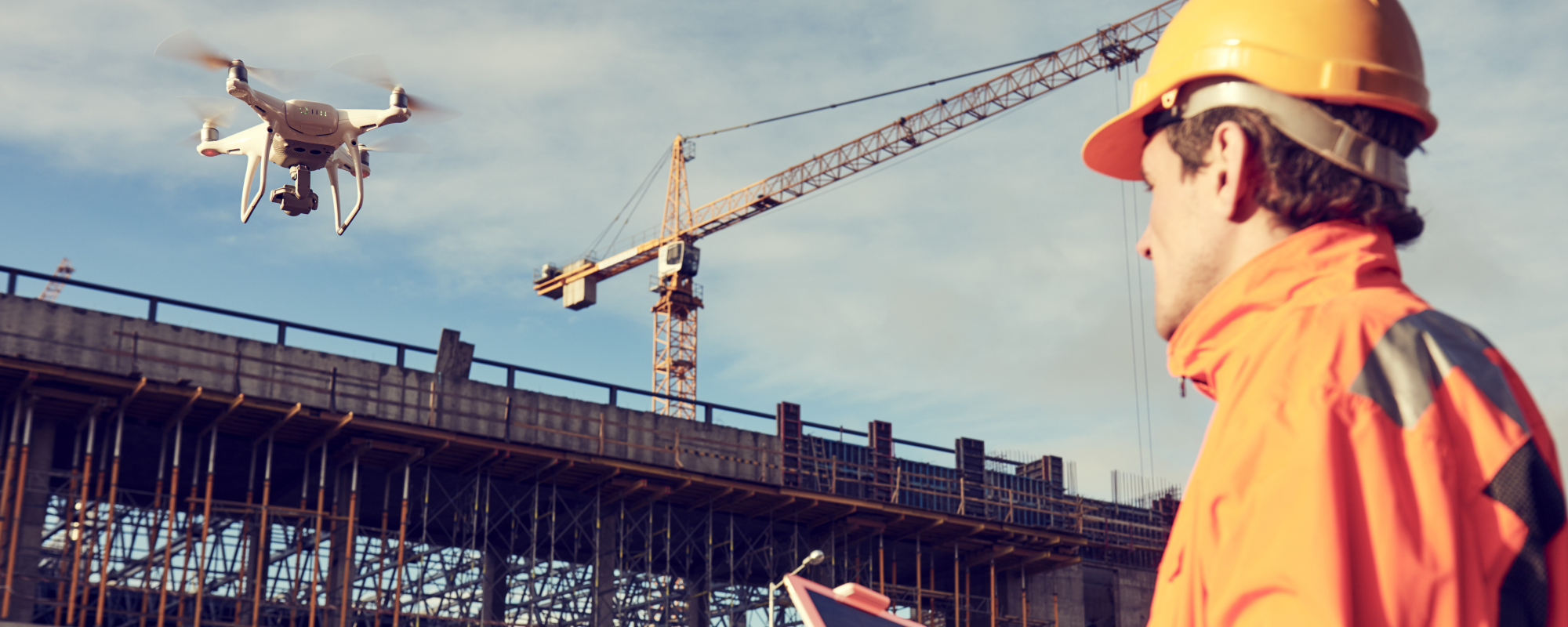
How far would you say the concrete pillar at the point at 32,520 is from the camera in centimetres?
3450

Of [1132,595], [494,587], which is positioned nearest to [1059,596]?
[1132,595]

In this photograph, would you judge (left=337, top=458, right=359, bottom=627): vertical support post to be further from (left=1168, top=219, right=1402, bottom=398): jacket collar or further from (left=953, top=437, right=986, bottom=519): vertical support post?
Answer: (left=1168, top=219, right=1402, bottom=398): jacket collar

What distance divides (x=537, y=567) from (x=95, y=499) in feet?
43.2

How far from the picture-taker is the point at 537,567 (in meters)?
44.9

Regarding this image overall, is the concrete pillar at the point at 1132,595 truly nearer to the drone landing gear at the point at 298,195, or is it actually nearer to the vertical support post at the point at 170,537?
the vertical support post at the point at 170,537

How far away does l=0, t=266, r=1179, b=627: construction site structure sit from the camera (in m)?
36.9

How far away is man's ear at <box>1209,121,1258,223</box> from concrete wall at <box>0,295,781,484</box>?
127ft

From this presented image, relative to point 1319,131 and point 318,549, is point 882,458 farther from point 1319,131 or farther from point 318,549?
point 1319,131

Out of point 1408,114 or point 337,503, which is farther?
point 337,503

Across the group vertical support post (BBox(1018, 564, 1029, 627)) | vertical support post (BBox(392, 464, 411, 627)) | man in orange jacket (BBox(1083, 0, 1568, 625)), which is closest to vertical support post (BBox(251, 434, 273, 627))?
vertical support post (BBox(392, 464, 411, 627))

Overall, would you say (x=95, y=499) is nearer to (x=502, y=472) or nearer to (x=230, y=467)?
(x=230, y=467)

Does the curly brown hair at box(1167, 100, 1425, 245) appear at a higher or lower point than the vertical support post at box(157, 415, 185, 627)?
lower

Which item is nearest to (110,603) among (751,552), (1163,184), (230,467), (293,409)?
(230,467)

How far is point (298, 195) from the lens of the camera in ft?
94.6
